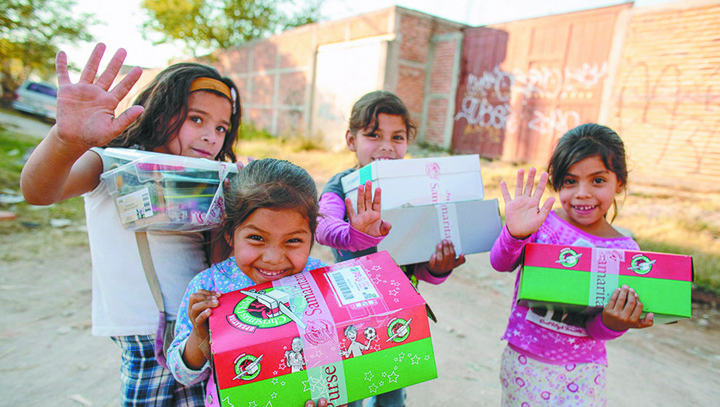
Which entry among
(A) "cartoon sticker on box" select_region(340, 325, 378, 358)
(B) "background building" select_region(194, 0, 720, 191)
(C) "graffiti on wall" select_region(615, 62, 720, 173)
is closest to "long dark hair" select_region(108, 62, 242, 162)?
(A) "cartoon sticker on box" select_region(340, 325, 378, 358)

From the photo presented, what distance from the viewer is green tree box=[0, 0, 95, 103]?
9.77m

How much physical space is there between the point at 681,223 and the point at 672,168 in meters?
2.46

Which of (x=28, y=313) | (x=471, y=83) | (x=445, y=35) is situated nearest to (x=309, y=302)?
(x=28, y=313)

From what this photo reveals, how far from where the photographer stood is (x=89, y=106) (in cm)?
107

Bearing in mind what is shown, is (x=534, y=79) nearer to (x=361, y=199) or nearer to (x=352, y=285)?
(x=361, y=199)

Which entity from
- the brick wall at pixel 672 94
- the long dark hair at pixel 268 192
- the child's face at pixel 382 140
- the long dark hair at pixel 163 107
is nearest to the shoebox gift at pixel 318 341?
the long dark hair at pixel 268 192

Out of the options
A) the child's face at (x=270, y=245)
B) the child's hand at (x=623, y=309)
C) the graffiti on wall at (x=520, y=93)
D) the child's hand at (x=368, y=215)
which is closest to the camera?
the child's face at (x=270, y=245)

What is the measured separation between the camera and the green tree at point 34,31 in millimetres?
9766

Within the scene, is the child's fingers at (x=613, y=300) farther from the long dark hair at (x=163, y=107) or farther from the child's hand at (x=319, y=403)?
the long dark hair at (x=163, y=107)

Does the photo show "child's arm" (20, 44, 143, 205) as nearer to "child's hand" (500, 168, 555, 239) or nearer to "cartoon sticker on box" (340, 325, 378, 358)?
"cartoon sticker on box" (340, 325, 378, 358)

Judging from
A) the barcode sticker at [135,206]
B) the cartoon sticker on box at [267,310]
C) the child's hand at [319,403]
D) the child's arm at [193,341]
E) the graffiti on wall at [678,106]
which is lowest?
the child's hand at [319,403]

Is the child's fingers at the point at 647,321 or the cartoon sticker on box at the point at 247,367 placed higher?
the child's fingers at the point at 647,321

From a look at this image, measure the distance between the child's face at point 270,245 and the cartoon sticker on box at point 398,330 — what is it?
336 mm

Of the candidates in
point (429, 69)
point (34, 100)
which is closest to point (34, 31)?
point (34, 100)
